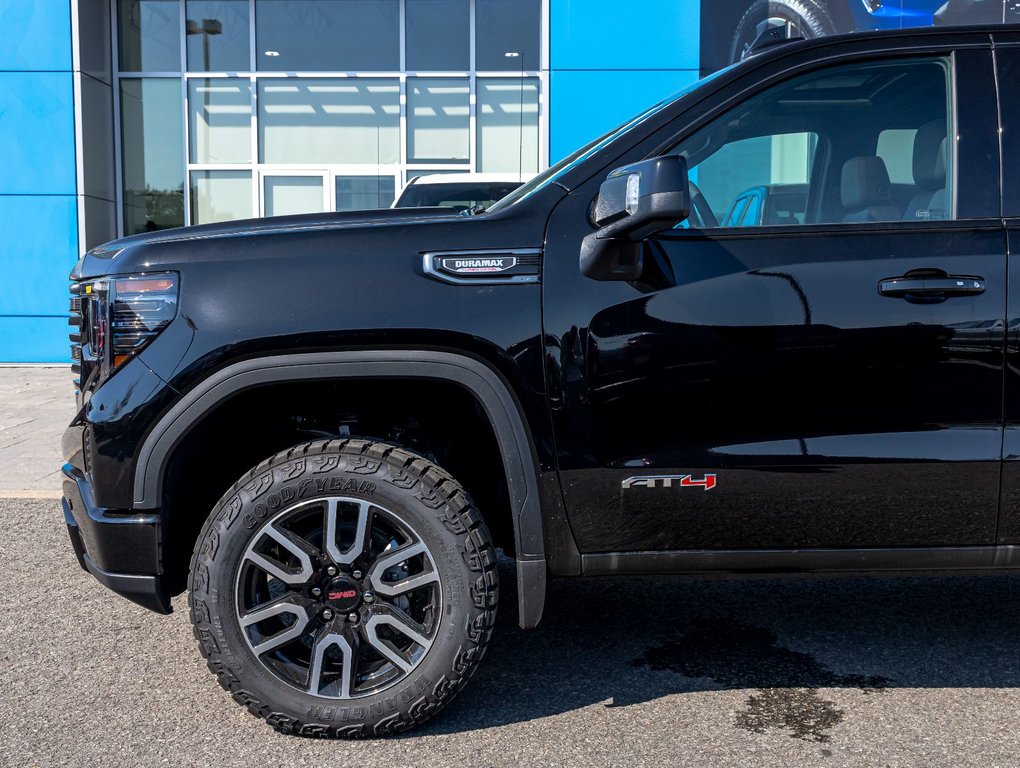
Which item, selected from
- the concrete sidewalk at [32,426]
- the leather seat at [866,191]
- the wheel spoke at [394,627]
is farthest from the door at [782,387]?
the concrete sidewalk at [32,426]

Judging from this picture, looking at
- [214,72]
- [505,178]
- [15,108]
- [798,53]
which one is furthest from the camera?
[214,72]

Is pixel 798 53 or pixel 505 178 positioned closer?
pixel 798 53

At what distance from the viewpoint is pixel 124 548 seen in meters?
2.66

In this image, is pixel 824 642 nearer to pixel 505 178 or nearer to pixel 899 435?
pixel 899 435

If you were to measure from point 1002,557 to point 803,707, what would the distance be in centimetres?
72

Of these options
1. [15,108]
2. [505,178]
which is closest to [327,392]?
[505,178]

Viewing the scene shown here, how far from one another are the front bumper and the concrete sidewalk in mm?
3297

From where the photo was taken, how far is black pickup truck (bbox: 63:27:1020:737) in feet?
8.54

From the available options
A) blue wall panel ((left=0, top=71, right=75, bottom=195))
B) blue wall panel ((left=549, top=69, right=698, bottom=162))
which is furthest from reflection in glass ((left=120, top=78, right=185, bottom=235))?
blue wall panel ((left=549, top=69, right=698, bottom=162))

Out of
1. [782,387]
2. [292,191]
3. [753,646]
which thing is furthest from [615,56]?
[782,387]

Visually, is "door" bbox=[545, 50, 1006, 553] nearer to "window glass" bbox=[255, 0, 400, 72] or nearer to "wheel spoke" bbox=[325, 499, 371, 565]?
"wheel spoke" bbox=[325, 499, 371, 565]

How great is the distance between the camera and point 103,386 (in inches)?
105

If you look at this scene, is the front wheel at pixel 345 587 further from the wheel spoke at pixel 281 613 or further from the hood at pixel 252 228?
the hood at pixel 252 228

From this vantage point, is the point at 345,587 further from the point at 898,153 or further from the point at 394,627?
the point at 898,153
